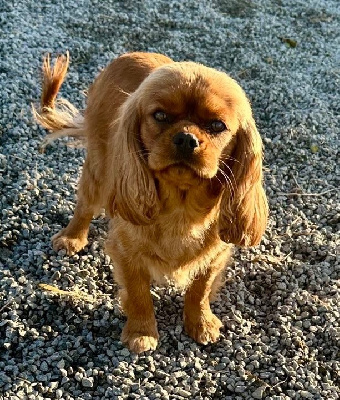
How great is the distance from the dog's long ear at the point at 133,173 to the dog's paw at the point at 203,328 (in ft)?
2.60

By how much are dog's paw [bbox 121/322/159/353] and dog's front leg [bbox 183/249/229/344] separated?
0.22 m

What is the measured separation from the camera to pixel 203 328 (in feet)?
11.0

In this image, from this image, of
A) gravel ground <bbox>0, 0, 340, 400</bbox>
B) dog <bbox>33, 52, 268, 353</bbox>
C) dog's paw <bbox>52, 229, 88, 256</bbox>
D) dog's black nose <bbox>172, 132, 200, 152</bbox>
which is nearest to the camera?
dog's black nose <bbox>172, 132, 200, 152</bbox>

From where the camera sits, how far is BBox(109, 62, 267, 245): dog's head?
8.38ft

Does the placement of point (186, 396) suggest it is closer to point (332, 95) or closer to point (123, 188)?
point (123, 188)

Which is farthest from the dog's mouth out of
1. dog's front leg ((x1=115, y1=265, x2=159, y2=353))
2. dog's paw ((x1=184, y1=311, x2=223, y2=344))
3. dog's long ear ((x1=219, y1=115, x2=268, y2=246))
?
dog's paw ((x1=184, y1=311, x2=223, y2=344))

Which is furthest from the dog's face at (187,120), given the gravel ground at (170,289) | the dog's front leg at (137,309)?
the gravel ground at (170,289)

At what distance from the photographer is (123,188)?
2.89 metres

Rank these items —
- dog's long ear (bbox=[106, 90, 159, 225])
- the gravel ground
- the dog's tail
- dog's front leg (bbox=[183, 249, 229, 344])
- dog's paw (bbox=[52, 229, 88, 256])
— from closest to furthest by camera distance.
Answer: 1. dog's long ear (bbox=[106, 90, 159, 225])
2. the gravel ground
3. dog's front leg (bbox=[183, 249, 229, 344])
4. dog's paw (bbox=[52, 229, 88, 256])
5. the dog's tail

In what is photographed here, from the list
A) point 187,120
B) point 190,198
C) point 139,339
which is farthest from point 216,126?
point 139,339

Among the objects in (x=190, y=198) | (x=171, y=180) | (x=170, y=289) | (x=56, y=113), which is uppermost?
(x=171, y=180)

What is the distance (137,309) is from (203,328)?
0.39m

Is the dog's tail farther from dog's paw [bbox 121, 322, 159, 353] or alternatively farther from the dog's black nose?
the dog's black nose

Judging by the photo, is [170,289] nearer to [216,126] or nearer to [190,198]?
[190,198]
